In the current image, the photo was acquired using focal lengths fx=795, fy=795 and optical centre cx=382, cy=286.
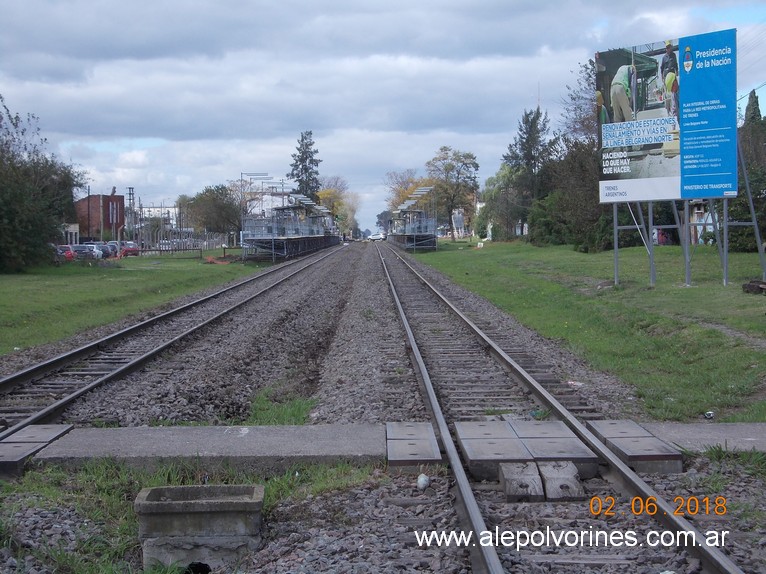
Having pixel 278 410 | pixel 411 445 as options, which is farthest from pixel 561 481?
pixel 278 410

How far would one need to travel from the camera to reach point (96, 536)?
18.8ft

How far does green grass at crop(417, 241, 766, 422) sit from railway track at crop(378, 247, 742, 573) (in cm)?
143

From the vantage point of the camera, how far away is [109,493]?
259 inches

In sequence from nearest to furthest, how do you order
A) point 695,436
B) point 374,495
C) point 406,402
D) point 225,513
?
1. point 225,513
2. point 374,495
3. point 695,436
4. point 406,402

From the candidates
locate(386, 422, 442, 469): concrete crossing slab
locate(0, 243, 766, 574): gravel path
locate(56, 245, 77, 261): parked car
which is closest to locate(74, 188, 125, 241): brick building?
locate(56, 245, 77, 261): parked car

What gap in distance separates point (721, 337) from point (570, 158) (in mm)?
34506

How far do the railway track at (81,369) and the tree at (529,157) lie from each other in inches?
2025

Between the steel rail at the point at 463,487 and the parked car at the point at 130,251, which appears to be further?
the parked car at the point at 130,251

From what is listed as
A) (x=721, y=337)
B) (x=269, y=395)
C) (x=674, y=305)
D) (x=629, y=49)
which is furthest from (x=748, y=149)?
(x=269, y=395)

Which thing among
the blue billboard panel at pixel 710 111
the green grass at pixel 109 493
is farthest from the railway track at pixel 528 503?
the blue billboard panel at pixel 710 111

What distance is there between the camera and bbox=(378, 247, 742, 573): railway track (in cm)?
492

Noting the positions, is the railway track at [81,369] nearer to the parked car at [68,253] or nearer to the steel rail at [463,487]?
the steel rail at [463,487]

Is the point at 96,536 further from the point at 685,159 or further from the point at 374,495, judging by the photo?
the point at 685,159

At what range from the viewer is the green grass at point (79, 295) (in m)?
17.7
